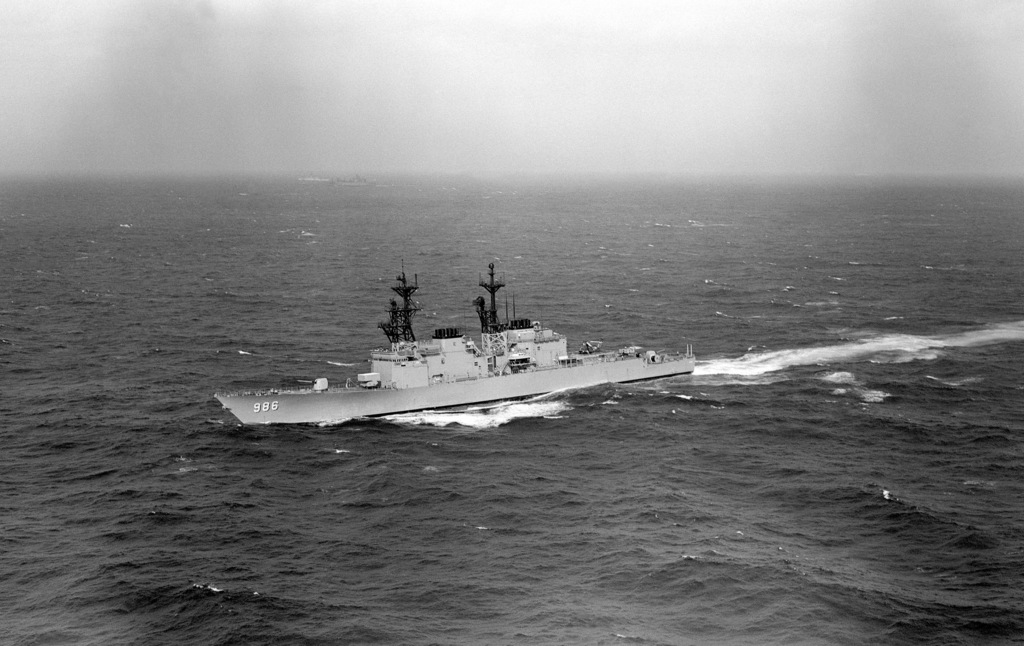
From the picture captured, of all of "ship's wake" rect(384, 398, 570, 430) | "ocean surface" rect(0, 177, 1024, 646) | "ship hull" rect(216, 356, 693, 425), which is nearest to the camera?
"ocean surface" rect(0, 177, 1024, 646)

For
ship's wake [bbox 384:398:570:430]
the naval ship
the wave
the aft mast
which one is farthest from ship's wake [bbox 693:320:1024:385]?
the aft mast

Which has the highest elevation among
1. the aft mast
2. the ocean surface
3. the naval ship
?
the aft mast

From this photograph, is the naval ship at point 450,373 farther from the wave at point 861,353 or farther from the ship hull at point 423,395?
the wave at point 861,353

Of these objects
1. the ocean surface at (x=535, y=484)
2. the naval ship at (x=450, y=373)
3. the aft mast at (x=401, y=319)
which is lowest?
the ocean surface at (x=535, y=484)

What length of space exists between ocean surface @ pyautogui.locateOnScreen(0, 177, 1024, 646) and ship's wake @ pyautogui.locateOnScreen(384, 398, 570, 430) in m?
0.30

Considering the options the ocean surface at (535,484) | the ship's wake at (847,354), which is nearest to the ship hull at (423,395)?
the ocean surface at (535,484)

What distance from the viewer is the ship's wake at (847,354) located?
8119cm

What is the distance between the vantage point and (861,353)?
86.4m

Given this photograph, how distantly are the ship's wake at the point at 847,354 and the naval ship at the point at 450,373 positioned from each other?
3271 millimetres

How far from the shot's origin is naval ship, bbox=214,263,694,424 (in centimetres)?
6956

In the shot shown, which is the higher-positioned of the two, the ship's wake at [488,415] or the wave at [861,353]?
the wave at [861,353]

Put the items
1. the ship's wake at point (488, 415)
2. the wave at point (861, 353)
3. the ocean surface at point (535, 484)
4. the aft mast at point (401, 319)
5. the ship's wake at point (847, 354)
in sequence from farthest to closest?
the wave at point (861, 353), the ship's wake at point (847, 354), the aft mast at point (401, 319), the ship's wake at point (488, 415), the ocean surface at point (535, 484)

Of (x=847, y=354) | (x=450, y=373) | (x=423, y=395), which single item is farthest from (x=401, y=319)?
(x=847, y=354)

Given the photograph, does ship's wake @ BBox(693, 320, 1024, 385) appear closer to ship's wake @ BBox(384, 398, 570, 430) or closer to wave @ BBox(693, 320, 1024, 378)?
wave @ BBox(693, 320, 1024, 378)
